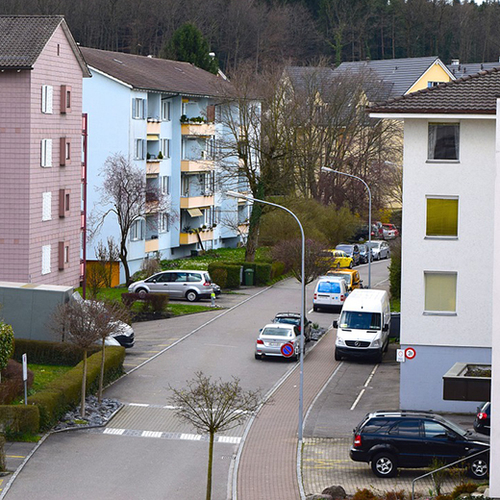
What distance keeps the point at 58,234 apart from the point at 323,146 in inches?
1084

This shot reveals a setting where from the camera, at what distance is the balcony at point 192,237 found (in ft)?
209

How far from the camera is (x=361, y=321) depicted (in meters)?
38.0

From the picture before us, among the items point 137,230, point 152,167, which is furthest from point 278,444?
point 152,167

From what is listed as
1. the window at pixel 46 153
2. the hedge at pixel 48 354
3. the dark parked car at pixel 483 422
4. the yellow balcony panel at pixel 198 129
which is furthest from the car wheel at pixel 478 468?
the yellow balcony panel at pixel 198 129

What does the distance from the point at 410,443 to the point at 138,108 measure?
36.8m

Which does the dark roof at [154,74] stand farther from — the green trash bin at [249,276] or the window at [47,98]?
the green trash bin at [249,276]

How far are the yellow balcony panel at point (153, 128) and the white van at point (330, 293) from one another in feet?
53.9

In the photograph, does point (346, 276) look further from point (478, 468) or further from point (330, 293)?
point (478, 468)

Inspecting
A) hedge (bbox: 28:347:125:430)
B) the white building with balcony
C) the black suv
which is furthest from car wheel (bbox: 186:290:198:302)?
the black suv

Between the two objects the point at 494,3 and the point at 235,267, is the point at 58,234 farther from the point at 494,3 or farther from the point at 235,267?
the point at 494,3

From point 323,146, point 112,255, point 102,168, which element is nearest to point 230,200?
point 323,146

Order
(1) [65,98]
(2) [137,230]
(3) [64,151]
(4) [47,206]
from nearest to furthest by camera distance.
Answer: (4) [47,206] → (1) [65,98] → (3) [64,151] → (2) [137,230]

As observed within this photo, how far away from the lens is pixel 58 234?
45.9 m

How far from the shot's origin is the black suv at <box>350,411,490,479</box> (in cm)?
2394
